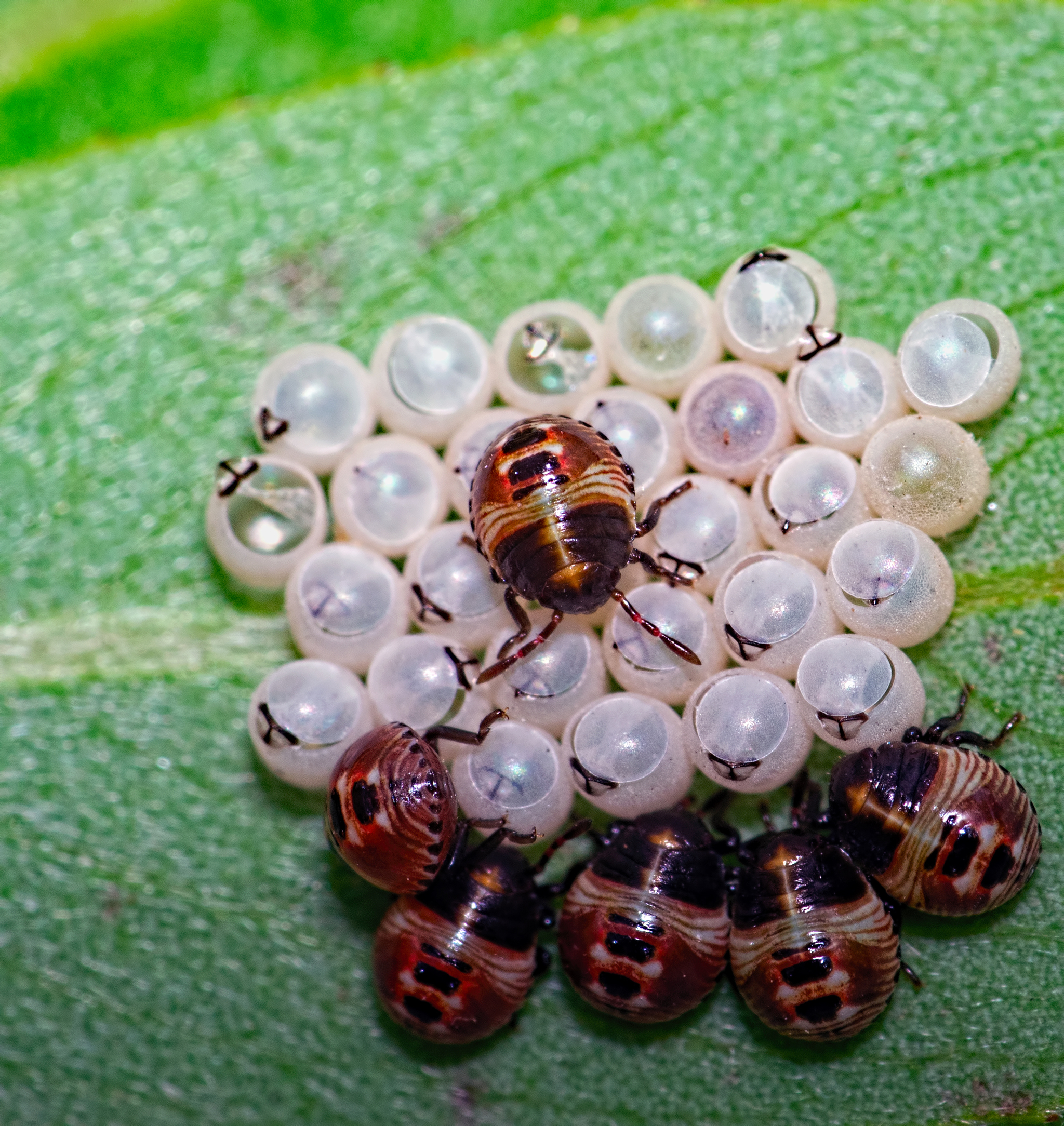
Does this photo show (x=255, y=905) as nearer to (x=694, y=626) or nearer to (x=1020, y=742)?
(x=694, y=626)

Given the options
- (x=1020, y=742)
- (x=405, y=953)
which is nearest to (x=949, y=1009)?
(x=1020, y=742)

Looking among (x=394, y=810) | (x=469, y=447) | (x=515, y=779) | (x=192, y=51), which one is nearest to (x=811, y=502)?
(x=469, y=447)

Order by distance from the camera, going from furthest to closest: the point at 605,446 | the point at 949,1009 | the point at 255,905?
the point at 255,905 → the point at 949,1009 → the point at 605,446

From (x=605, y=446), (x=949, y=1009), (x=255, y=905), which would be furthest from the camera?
(x=255, y=905)

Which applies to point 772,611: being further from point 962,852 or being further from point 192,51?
point 192,51

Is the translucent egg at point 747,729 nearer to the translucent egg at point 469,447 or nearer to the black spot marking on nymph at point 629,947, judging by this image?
the black spot marking on nymph at point 629,947

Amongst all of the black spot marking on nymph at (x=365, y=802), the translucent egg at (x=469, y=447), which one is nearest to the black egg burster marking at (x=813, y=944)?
the black spot marking on nymph at (x=365, y=802)
